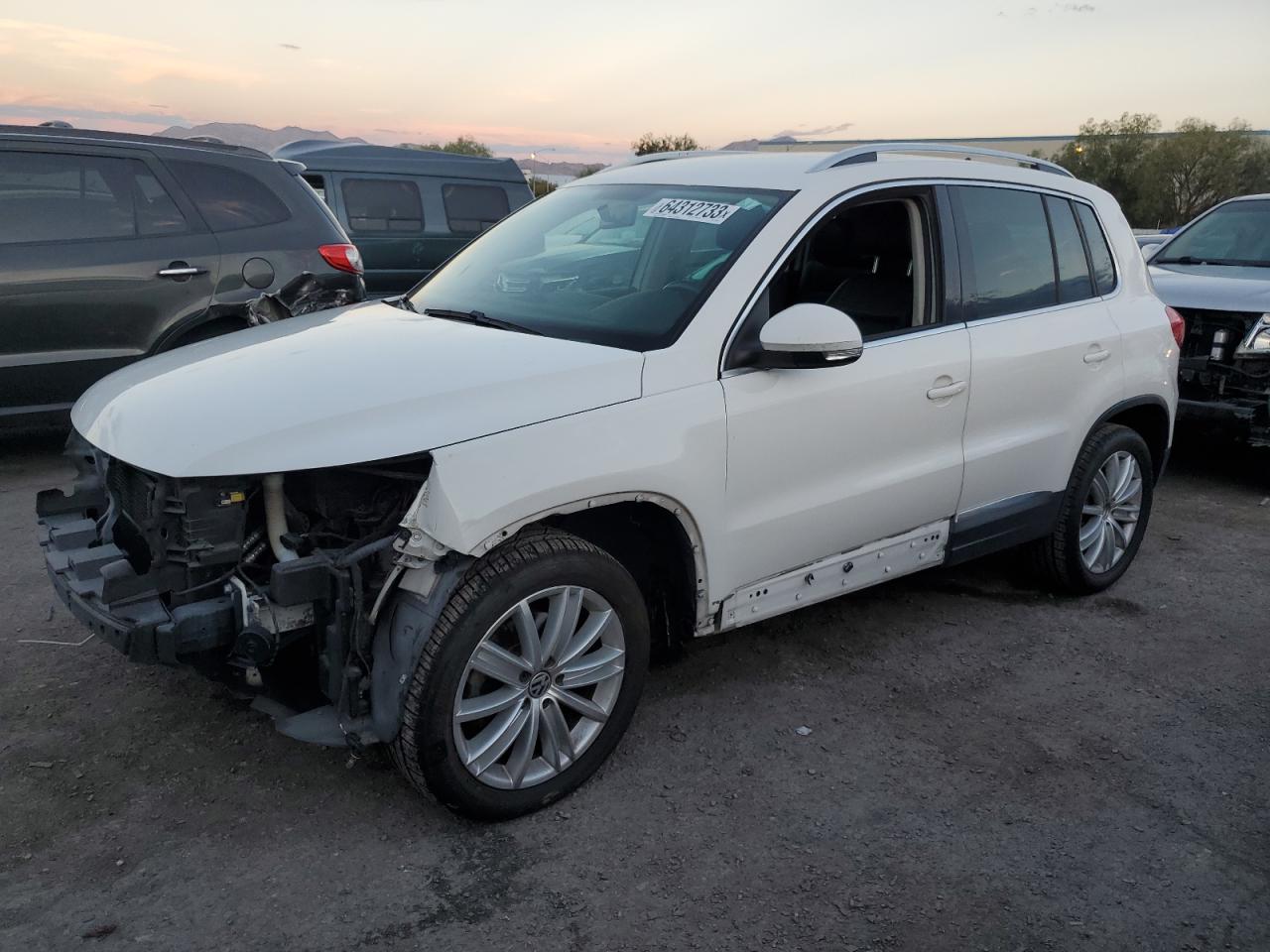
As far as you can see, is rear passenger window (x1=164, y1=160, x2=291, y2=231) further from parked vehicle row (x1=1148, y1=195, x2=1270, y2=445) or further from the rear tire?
parked vehicle row (x1=1148, y1=195, x2=1270, y2=445)

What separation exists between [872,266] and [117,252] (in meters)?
4.34

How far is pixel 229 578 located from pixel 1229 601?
4423 mm

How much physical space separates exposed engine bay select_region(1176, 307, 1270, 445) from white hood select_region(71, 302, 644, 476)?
16.5 feet

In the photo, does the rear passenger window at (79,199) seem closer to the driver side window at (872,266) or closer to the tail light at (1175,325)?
the driver side window at (872,266)

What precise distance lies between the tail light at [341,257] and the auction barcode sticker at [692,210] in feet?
11.3

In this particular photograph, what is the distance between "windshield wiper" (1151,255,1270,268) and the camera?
298 inches

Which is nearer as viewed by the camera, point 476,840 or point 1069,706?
point 476,840

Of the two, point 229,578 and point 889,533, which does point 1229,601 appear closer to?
point 889,533

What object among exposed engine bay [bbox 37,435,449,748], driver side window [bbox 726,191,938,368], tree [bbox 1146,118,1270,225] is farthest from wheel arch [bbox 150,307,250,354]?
tree [bbox 1146,118,1270,225]

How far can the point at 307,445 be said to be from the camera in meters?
2.77

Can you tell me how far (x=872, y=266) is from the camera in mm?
4391

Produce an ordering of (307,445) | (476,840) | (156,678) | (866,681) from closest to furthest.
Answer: (307,445) < (476,840) < (156,678) < (866,681)

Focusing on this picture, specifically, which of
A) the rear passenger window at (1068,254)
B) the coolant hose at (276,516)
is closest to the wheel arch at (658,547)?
the coolant hose at (276,516)

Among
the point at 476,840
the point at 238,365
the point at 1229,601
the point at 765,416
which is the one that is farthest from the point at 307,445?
the point at 1229,601
